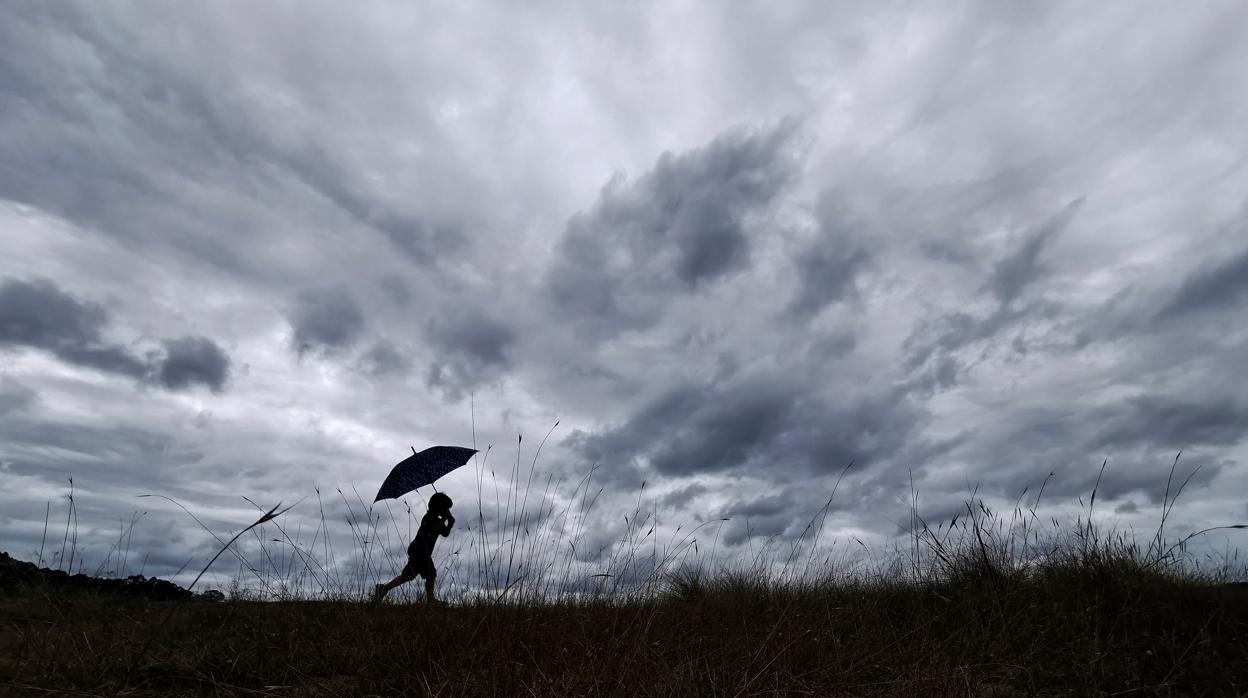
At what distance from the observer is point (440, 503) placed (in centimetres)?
987

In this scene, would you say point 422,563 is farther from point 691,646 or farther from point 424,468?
point 691,646

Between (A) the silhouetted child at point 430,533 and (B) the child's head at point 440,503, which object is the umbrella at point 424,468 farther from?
(B) the child's head at point 440,503

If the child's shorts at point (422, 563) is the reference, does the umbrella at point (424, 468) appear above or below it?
above

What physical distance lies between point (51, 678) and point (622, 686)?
3.77 meters

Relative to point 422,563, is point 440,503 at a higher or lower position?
higher

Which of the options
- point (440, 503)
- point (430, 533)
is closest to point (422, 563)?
point (430, 533)

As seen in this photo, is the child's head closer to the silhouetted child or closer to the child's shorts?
the silhouetted child

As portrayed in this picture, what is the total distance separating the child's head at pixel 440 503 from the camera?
Answer: 32.0 ft

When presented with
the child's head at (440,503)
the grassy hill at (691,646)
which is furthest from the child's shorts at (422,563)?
the grassy hill at (691,646)

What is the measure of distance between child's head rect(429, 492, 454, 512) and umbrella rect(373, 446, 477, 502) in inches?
124

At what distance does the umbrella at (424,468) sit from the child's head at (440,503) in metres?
3.15

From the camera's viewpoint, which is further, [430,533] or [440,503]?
[440,503]

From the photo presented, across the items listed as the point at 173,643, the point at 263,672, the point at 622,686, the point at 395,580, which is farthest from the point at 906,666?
the point at 173,643

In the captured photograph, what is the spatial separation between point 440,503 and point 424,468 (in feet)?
11.4
